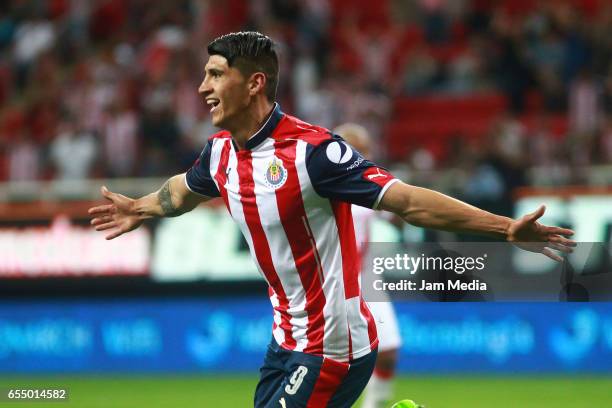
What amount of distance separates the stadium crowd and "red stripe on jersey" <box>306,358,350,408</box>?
7481 mm

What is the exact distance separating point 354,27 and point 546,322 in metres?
7.28

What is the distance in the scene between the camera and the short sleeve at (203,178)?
16.9 ft

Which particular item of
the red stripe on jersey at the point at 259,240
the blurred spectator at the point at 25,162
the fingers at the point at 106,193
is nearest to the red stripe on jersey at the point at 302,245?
the red stripe on jersey at the point at 259,240

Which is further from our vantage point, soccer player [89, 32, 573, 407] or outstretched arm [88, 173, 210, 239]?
outstretched arm [88, 173, 210, 239]

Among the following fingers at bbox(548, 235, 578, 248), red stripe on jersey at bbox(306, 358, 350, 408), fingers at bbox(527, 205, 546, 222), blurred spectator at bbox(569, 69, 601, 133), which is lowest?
red stripe on jersey at bbox(306, 358, 350, 408)

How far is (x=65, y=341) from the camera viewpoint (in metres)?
11.5

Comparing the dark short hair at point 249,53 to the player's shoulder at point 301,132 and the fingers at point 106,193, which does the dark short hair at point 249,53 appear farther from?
the fingers at point 106,193

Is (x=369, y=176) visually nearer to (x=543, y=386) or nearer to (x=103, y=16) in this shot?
(x=543, y=386)

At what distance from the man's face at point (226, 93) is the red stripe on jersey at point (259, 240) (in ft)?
0.55

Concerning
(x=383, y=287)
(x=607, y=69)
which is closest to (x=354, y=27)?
(x=607, y=69)

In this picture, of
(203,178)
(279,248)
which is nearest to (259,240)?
(279,248)

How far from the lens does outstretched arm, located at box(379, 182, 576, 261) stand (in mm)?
4410

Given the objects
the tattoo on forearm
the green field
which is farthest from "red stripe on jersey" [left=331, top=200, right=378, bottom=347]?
the green field

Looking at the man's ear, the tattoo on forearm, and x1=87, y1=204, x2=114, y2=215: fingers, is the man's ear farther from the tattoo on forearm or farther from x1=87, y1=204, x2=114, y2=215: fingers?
x1=87, y1=204, x2=114, y2=215: fingers
